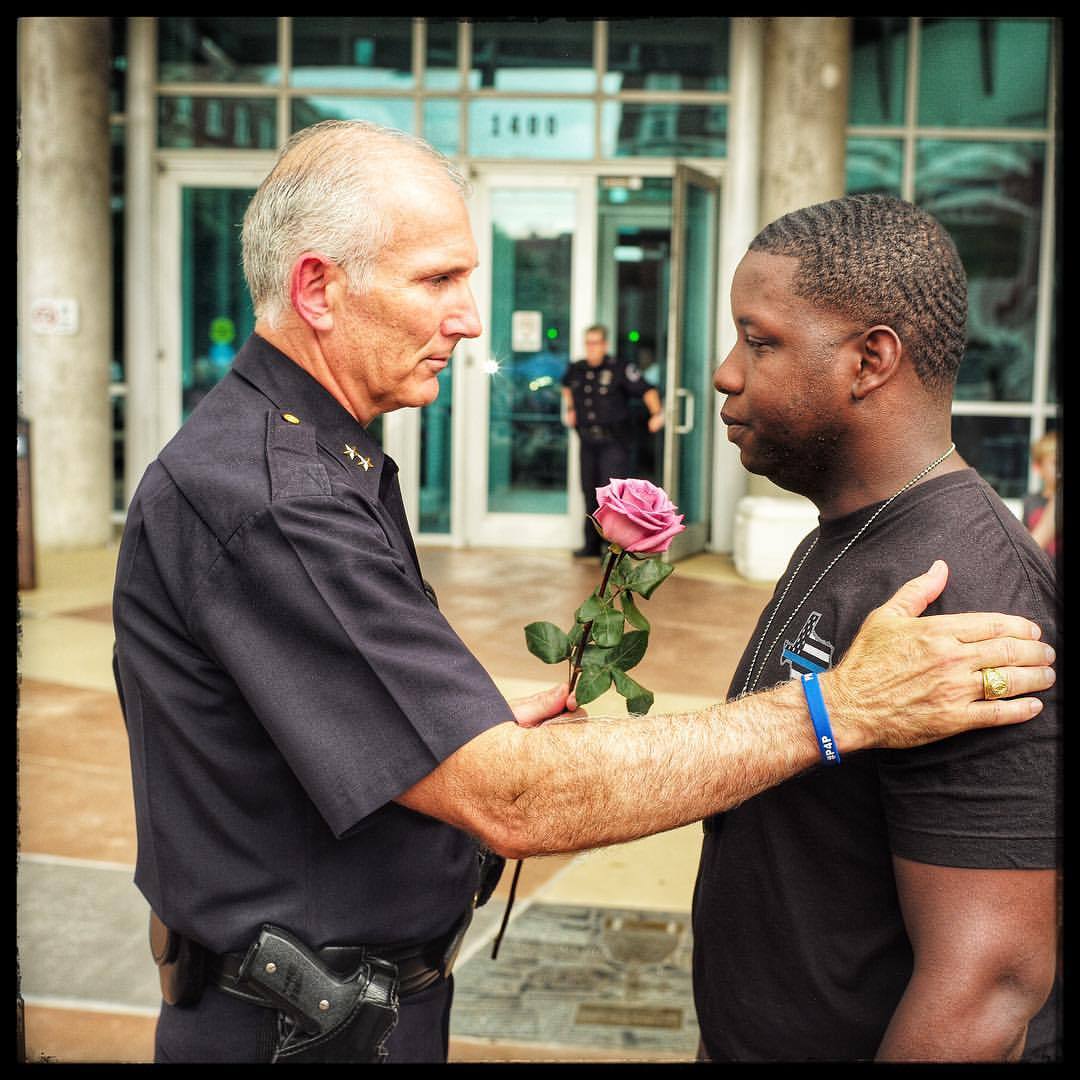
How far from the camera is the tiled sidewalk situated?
3.01 m

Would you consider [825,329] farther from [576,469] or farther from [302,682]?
[576,469]

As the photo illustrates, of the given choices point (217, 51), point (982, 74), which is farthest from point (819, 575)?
point (217, 51)

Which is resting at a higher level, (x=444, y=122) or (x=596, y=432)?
(x=444, y=122)

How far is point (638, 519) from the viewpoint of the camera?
1.59m

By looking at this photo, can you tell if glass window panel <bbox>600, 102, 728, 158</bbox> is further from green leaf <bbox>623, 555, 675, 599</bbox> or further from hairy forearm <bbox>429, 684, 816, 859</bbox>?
hairy forearm <bbox>429, 684, 816, 859</bbox>

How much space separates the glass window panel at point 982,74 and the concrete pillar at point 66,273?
6.68 metres

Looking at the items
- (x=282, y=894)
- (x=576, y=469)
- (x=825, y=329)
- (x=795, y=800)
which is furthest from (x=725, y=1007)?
(x=576, y=469)

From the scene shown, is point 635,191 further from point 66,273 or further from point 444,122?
point 66,273

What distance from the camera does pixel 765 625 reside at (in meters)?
1.77

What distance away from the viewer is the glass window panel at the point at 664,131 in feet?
33.0

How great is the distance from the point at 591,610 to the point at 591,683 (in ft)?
0.34

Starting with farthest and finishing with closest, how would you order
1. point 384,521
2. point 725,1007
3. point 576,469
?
point 576,469 < point 725,1007 < point 384,521

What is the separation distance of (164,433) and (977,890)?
1024 cm

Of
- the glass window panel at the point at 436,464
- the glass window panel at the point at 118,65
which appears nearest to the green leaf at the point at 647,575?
the glass window panel at the point at 436,464
